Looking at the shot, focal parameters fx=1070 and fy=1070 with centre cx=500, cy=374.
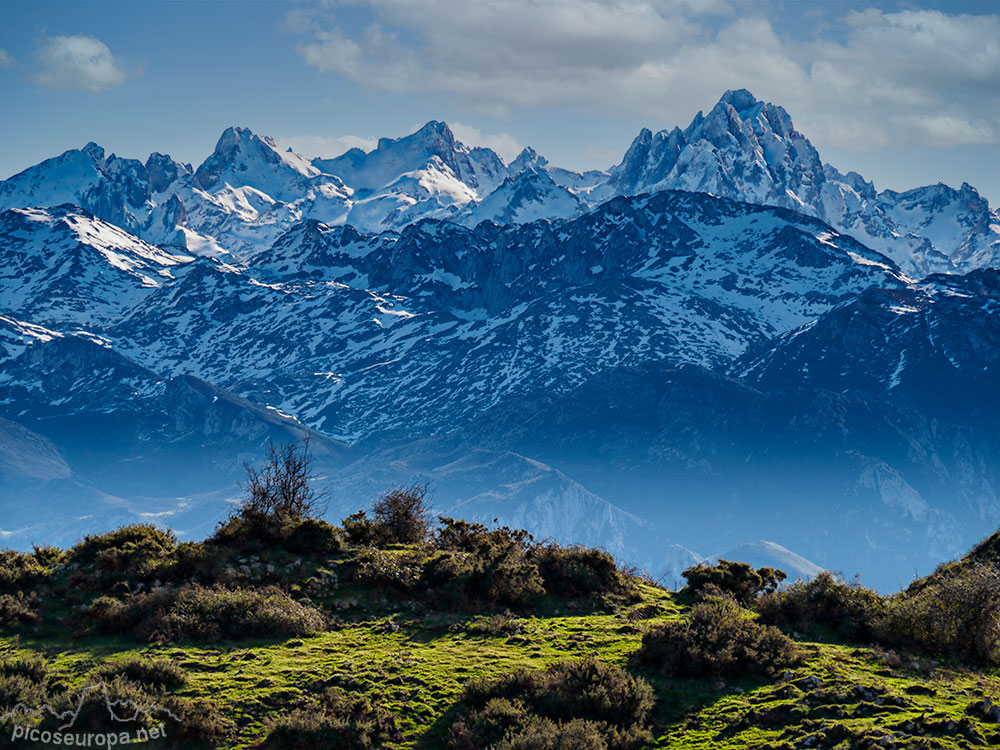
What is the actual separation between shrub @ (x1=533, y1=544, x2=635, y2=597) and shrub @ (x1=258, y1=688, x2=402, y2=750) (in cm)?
1281

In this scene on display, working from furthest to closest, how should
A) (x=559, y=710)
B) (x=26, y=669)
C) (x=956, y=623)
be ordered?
(x=956, y=623), (x=26, y=669), (x=559, y=710)

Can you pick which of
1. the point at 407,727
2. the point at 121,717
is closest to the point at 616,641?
the point at 407,727

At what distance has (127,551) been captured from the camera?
129 feet

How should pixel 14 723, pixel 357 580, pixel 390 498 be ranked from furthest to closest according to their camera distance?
pixel 390 498, pixel 357 580, pixel 14 723

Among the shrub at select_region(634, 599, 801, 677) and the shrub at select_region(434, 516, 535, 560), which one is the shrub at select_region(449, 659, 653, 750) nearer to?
the shrub at select_region(634, 599, 801, 677)

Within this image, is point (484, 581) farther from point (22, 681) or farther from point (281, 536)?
point (22, 681)

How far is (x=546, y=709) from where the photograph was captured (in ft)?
98.1

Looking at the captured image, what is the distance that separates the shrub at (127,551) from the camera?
38719mm

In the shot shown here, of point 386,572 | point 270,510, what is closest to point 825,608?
point 386,572

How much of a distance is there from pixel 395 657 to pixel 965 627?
18.6m

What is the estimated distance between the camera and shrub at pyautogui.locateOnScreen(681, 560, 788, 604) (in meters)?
44.1

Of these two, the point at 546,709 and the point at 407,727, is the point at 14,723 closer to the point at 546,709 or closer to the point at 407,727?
the point at 407,727

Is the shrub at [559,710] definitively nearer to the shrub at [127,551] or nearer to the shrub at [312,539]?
the shrub at [312,539]

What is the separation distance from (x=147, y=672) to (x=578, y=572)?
1759cm
